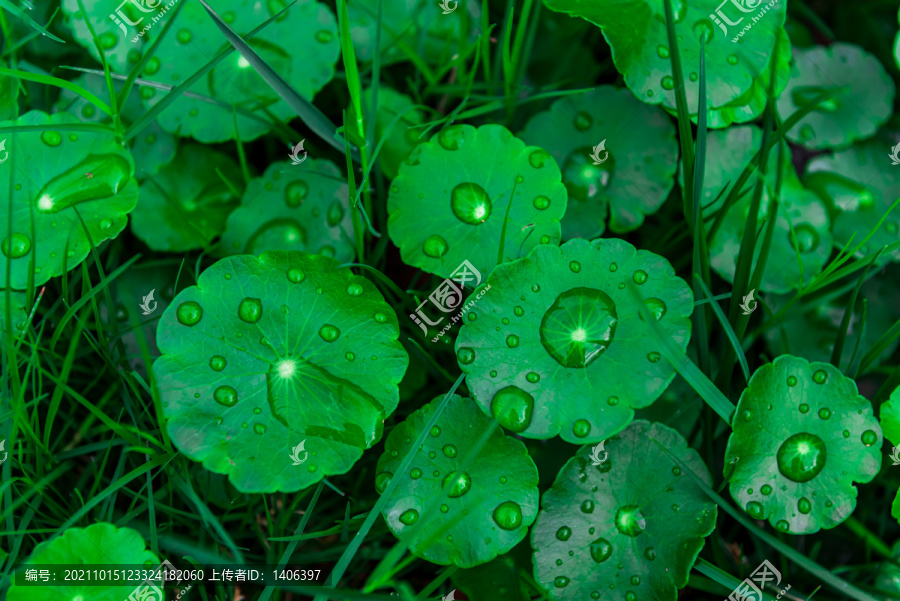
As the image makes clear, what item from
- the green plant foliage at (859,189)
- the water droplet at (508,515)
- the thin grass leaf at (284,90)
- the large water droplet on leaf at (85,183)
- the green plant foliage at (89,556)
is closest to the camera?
the green plant foliage at (89,556)

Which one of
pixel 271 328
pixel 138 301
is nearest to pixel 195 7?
pixel 138 301

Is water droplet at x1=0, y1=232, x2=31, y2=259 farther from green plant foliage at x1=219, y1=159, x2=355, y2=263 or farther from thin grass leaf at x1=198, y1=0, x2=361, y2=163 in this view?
thin grass leaf at x1=198, y1=0, x2=361, y2=163

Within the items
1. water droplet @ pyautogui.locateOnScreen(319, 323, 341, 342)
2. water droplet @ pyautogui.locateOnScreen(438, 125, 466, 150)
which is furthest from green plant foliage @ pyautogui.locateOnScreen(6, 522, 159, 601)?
water droplet @ pyautogui.locateOnScreen(438, 125, 466, 150)

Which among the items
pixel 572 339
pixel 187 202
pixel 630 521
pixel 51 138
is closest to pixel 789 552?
pixel 630 521

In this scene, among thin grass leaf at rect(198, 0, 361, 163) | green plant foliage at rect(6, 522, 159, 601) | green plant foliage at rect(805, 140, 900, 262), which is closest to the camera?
green plant foliage at rect(6, 522, 159, 601)

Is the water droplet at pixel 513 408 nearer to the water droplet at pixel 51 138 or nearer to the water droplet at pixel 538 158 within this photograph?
the water droplet at pixel 538 158

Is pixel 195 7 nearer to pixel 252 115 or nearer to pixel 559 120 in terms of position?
pixel 252 115

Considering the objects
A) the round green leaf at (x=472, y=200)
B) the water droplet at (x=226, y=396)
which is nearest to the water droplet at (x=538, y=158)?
the round green leaf at (x=472, y=200)
